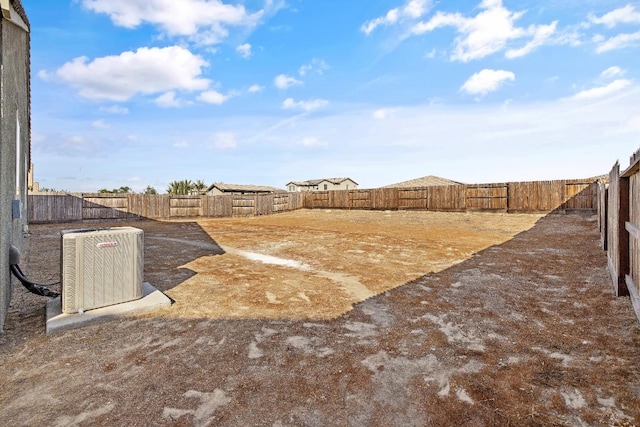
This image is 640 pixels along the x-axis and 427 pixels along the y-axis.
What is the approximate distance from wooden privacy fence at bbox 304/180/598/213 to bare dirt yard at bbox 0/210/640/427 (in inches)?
536

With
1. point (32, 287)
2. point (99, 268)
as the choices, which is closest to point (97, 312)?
point (99, 268)

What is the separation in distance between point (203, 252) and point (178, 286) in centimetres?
373

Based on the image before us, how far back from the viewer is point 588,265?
23.5 feet

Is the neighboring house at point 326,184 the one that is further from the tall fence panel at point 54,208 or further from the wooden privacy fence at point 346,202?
the tall fence panel at point 54,208

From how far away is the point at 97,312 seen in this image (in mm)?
4117

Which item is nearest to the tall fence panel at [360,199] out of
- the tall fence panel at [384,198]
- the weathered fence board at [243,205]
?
the tall fence panel at [384,198]

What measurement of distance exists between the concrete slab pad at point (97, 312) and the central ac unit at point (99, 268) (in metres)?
0.08

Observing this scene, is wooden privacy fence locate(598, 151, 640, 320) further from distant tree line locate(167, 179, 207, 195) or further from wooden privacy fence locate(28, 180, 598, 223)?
distant tree line locate(167, 179, 207, 195)

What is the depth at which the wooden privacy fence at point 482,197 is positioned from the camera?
17047 millimetres

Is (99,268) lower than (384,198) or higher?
lower

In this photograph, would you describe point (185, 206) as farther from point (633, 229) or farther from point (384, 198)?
point (633, 229)

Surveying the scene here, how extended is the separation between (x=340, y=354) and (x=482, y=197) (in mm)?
20077

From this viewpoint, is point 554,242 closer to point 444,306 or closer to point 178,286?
point 444,306

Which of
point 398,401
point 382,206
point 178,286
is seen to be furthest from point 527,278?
point 382,206
